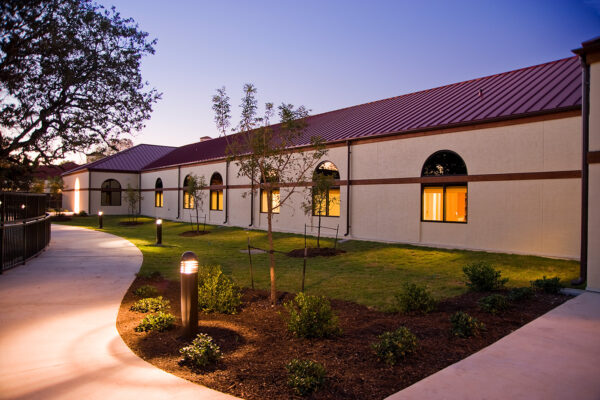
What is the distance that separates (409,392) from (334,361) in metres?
1.07

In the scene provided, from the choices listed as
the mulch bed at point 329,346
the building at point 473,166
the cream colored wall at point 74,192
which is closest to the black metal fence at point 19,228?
the mulch bed at point 329,346

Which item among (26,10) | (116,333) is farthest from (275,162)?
(26,10)

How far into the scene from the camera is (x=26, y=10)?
35.5ft

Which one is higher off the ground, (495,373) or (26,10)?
(26,10)

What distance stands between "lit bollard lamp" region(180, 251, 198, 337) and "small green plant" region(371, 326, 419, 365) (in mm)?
2315

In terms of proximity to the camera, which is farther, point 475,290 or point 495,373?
point 475,290

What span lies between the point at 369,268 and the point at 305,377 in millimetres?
8025

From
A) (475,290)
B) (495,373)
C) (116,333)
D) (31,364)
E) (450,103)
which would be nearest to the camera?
(495,373)

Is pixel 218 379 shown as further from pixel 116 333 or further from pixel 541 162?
pixel 541 162

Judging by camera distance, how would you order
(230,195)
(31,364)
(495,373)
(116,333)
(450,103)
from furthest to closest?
(230,195) < (450,103) < (116,333) < (31,364) < (495,373)

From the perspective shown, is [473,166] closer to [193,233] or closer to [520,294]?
[520,294]

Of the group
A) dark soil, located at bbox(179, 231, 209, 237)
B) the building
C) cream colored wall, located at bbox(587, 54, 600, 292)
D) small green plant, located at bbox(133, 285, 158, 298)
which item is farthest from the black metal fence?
cream colored wall, located at bbox(587, 54, 600, 292)

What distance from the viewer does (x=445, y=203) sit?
14.7m

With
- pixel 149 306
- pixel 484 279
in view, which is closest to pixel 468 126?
pixel 484 279
